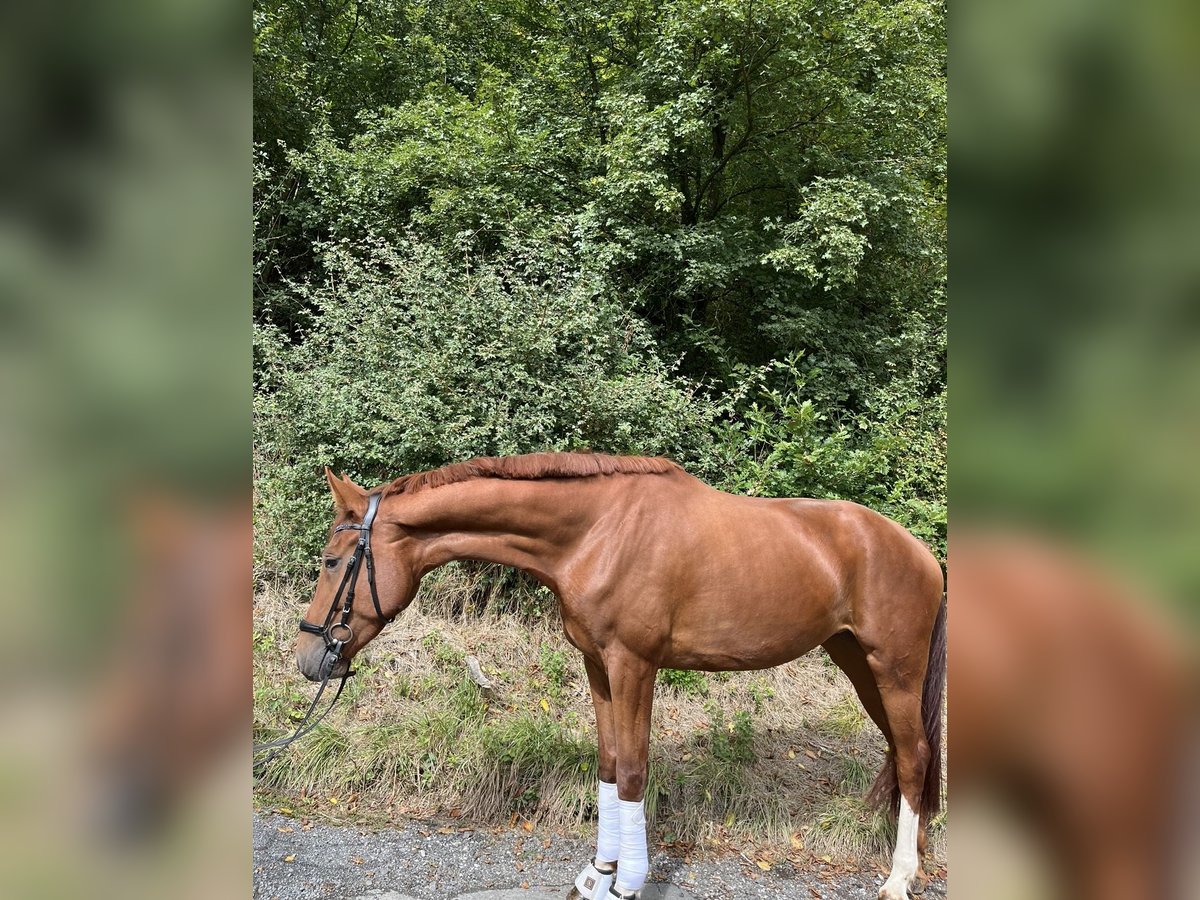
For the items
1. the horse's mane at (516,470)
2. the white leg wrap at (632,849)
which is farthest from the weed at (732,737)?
the horse's mane at (516,470)

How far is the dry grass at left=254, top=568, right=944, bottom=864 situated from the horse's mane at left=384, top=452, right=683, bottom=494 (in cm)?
187

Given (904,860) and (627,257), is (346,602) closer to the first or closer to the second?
(904,860)

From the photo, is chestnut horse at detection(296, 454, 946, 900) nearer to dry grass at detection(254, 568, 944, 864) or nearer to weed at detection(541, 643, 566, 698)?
dry grass at detection(254, 568, 944, 864)

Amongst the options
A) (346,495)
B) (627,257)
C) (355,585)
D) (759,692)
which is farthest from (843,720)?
(627,257)

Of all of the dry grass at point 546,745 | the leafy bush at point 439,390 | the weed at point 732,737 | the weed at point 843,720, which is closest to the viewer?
the dry grass at point 546,745

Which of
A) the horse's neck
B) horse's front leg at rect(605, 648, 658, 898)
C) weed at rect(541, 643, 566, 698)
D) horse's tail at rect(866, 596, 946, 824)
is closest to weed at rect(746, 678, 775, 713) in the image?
weed at rect(541, 643, 566, 698)

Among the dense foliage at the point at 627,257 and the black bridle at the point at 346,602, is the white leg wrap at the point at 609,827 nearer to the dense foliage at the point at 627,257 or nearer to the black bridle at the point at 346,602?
the black bridle at the point at 346,602

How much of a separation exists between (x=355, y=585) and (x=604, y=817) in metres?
1.35

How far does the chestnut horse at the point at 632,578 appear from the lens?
8.61ft
